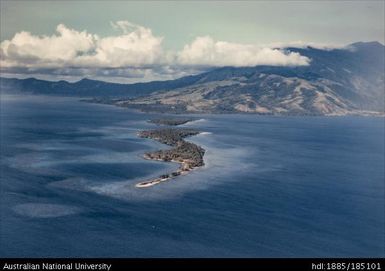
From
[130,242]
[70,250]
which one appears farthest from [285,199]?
[70,250]

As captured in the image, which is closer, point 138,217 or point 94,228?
point 94,228
